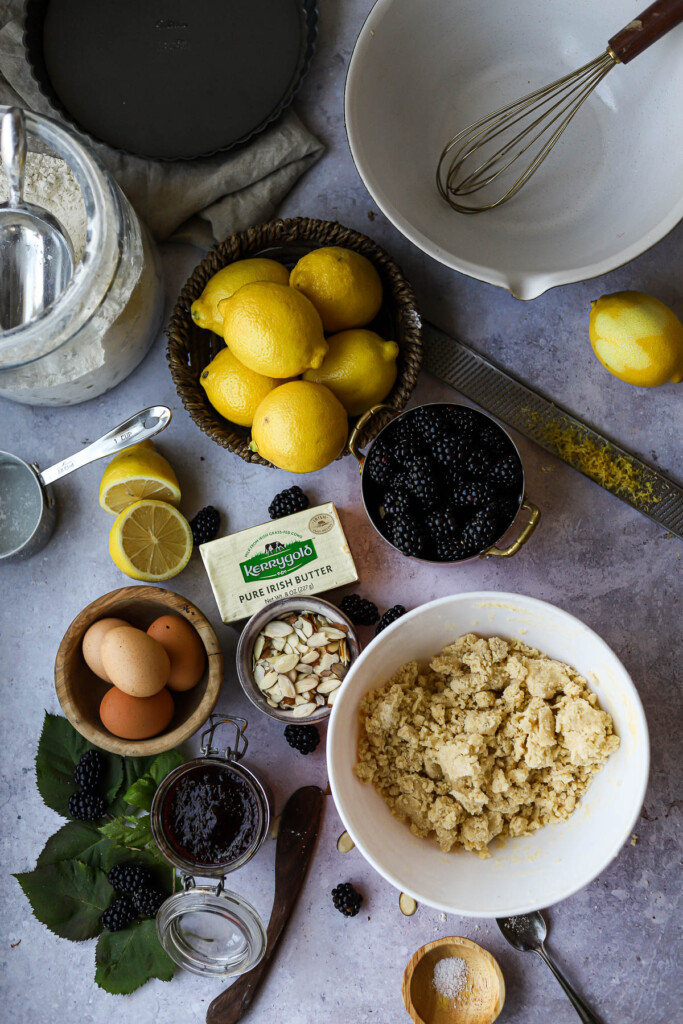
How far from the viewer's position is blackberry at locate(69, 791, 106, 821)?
1.24 m

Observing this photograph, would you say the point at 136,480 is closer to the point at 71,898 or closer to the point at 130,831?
the point at 130,831

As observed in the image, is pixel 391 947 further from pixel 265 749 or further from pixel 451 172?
pixel 451 172

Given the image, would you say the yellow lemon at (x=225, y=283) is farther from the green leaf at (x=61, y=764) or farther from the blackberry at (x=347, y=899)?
the blackberry at (x=347, y=899)

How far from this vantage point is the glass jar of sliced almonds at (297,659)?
1.21 m

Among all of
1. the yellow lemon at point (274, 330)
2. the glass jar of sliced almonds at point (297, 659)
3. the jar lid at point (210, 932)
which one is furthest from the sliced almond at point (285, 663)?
the yellow lemon at point (274, 330)

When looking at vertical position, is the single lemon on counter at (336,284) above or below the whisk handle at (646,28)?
below

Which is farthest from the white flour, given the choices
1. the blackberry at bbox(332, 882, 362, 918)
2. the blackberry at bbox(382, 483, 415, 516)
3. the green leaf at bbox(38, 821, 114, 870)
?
the blackberry at bbox(332, 882, 362, 918)

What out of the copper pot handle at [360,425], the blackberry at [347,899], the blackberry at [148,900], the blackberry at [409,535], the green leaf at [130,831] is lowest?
the blackberry at [347,899]

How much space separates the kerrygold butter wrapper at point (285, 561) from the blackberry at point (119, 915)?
484mm

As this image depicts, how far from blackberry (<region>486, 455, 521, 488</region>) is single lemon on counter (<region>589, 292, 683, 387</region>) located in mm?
249

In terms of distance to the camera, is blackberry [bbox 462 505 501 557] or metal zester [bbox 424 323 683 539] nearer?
blackberry [bbox 462 505 501 557]

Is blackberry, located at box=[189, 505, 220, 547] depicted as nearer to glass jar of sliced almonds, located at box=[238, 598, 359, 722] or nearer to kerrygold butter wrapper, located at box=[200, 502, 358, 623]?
kerrygold butter wrapper, located at box=[200, 502, 358, 623]

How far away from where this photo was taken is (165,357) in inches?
52.7

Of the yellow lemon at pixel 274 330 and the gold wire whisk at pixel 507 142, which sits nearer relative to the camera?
the yellow lemon at pixel 274 330
